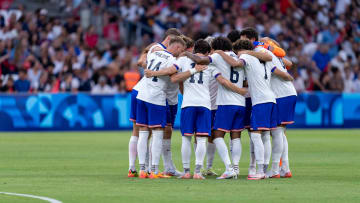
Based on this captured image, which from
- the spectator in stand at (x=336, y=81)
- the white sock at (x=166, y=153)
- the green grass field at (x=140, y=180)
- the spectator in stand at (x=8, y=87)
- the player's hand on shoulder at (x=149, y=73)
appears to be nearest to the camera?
the green grass field at (x=140, y=180)

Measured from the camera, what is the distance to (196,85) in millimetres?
13258

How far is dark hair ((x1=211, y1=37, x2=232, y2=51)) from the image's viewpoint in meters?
13.5

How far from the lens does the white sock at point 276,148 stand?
1378 cm

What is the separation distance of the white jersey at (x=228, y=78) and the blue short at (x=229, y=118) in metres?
0.08

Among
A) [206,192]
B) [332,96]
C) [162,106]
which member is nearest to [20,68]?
[332,96]

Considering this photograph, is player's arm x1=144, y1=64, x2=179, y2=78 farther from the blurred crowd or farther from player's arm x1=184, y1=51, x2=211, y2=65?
the blurred crowd

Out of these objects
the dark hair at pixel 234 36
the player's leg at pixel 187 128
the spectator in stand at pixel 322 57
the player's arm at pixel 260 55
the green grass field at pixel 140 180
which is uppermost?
the spectator in stand at pixel 322 57

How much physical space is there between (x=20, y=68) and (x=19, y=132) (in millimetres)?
2384

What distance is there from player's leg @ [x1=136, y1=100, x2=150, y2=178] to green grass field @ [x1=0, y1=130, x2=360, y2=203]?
0.37 m

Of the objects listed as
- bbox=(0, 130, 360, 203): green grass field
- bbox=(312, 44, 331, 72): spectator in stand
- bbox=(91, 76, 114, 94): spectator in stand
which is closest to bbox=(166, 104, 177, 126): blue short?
bbox=(0, 130, 360, 203): green grass field

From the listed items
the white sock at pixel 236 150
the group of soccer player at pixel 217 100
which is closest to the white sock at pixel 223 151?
the group of soccer player at pixel 217 100

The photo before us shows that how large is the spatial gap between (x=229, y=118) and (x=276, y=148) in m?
1.15

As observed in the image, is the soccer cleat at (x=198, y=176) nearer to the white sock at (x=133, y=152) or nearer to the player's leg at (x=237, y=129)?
the player's leg at (x=237, y=129)

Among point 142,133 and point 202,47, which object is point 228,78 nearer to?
point 202,47
